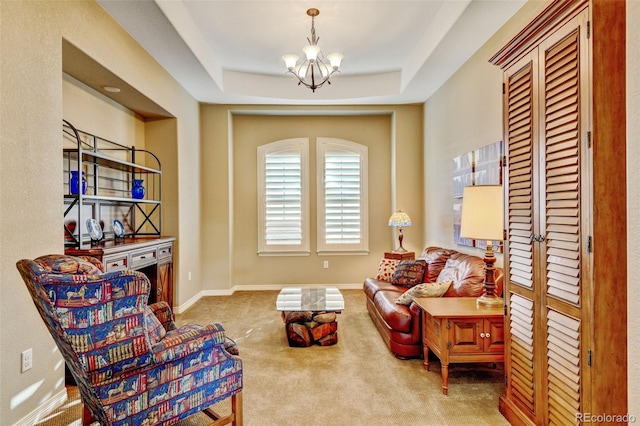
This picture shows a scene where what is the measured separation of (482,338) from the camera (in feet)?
8.43

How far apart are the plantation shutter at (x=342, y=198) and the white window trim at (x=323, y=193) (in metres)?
0.05

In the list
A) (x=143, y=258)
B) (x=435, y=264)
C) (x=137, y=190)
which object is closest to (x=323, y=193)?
(x=435, y=264)

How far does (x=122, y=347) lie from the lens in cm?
164

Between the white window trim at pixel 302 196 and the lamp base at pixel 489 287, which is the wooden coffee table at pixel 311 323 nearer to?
the lamp base at pixel 489 287

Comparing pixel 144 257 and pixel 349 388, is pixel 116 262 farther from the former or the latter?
pixel 349 388

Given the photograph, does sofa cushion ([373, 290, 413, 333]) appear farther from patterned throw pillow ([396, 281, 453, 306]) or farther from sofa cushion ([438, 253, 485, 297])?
sofa cushion ([438, 253, 485, 297])

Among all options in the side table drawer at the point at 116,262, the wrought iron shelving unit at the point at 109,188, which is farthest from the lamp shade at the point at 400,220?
the side table drawer at the point at 116,262

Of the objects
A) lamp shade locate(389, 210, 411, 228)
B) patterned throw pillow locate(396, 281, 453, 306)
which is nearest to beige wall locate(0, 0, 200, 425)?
patterned throw pillow locate(396, 281, 453, 306)

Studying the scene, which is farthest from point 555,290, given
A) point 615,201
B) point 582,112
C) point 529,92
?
point 529,92

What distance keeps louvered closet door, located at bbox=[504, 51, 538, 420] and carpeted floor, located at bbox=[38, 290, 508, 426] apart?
1.33ft

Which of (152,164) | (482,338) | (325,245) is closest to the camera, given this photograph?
(482,338)

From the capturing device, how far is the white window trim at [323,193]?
6.12 meters

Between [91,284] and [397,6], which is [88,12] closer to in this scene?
[91,284]

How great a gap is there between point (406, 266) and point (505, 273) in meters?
2.03
